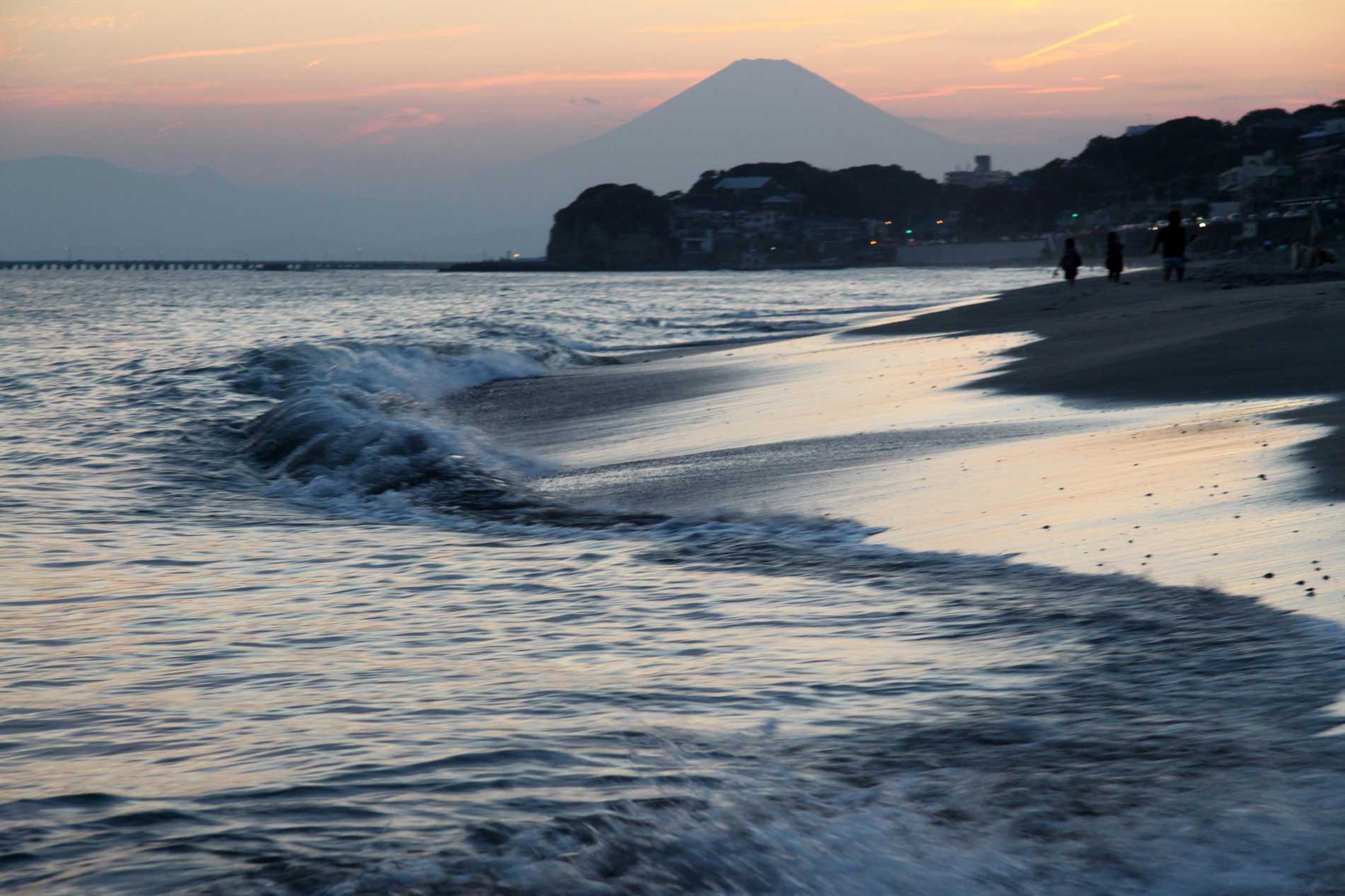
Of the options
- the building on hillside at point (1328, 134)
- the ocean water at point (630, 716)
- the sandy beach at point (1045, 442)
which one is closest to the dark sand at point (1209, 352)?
the sandy beach at point (1045, 442)

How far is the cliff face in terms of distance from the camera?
172 metres

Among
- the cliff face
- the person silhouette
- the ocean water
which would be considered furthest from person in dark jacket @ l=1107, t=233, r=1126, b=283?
the cliff face

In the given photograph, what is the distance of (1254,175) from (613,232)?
292 ft

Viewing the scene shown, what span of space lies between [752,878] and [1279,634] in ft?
7.20

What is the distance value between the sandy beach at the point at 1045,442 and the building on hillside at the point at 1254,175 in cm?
10589

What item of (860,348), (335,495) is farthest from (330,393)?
(860,348)

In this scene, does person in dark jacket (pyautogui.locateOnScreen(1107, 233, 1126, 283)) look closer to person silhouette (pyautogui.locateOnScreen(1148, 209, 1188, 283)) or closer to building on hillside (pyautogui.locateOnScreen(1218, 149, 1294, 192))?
person silhouette (pyautogui.locateOnScreen(1148, 209, 1188, 283))

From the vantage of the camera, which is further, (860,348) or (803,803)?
(860,348)

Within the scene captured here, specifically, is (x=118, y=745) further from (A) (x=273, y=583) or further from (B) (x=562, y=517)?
(B) (x=562, y=517)

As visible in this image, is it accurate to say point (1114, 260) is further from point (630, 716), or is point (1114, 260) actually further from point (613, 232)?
point (613, 232)

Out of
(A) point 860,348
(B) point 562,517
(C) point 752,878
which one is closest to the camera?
(C) point 752,878

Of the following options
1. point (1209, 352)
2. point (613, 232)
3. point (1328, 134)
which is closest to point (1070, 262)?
point (1209, 352)

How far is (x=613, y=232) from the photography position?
175 m

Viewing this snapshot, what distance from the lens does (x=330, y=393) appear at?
1494cm
